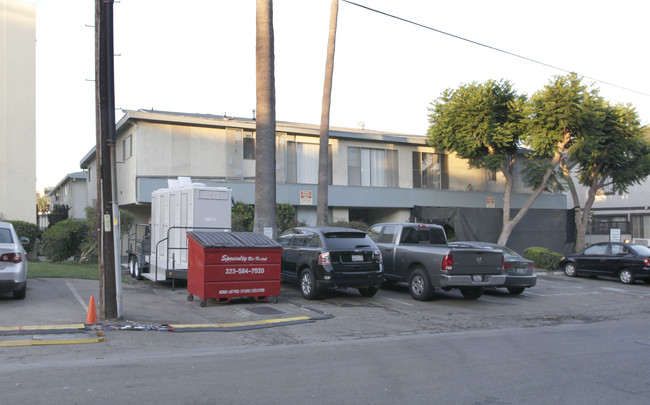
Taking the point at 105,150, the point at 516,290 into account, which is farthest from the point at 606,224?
the point at 105,150

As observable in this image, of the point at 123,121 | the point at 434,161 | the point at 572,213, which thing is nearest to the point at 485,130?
the point at 434,161

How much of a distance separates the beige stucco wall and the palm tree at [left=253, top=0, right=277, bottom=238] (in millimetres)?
11369

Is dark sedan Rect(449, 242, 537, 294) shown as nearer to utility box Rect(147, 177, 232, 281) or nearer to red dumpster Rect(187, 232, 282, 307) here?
red dumpster Rect(187, 232, 282, 307)

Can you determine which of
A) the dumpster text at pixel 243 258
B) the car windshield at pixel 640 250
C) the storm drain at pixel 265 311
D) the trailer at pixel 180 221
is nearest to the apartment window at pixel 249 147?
the trailer at pixel 180 221

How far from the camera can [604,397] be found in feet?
19.5

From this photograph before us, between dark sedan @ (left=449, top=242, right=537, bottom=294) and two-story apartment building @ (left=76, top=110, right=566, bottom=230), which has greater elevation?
two-story apartment building @ (left=76, top=110, right=566, bottom=230)

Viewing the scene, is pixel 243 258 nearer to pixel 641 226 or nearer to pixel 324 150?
pixel 324 150

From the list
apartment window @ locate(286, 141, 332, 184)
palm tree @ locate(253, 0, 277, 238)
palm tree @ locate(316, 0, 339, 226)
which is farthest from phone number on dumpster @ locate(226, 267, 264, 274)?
apartment window @ locate(286, 141, 332, 184)

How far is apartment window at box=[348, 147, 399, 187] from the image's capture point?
84.8 feet

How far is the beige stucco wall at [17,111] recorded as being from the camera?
2091cm

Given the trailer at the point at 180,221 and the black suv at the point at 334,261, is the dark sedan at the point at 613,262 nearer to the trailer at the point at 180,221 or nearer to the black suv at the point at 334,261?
the black suv at the point at 334,261

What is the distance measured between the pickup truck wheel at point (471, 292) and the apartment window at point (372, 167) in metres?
12.1

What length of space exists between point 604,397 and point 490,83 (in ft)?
64.5

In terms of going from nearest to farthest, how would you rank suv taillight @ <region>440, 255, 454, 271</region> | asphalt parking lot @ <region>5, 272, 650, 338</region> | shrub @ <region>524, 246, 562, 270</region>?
1. asphalt parking lot @ <region>5, 272, 650, 338</region>
2. suv taillight @ <region>440, 255, 454, 271</region>
3. shrub @ <region>524, 246, 562, 270</region>
